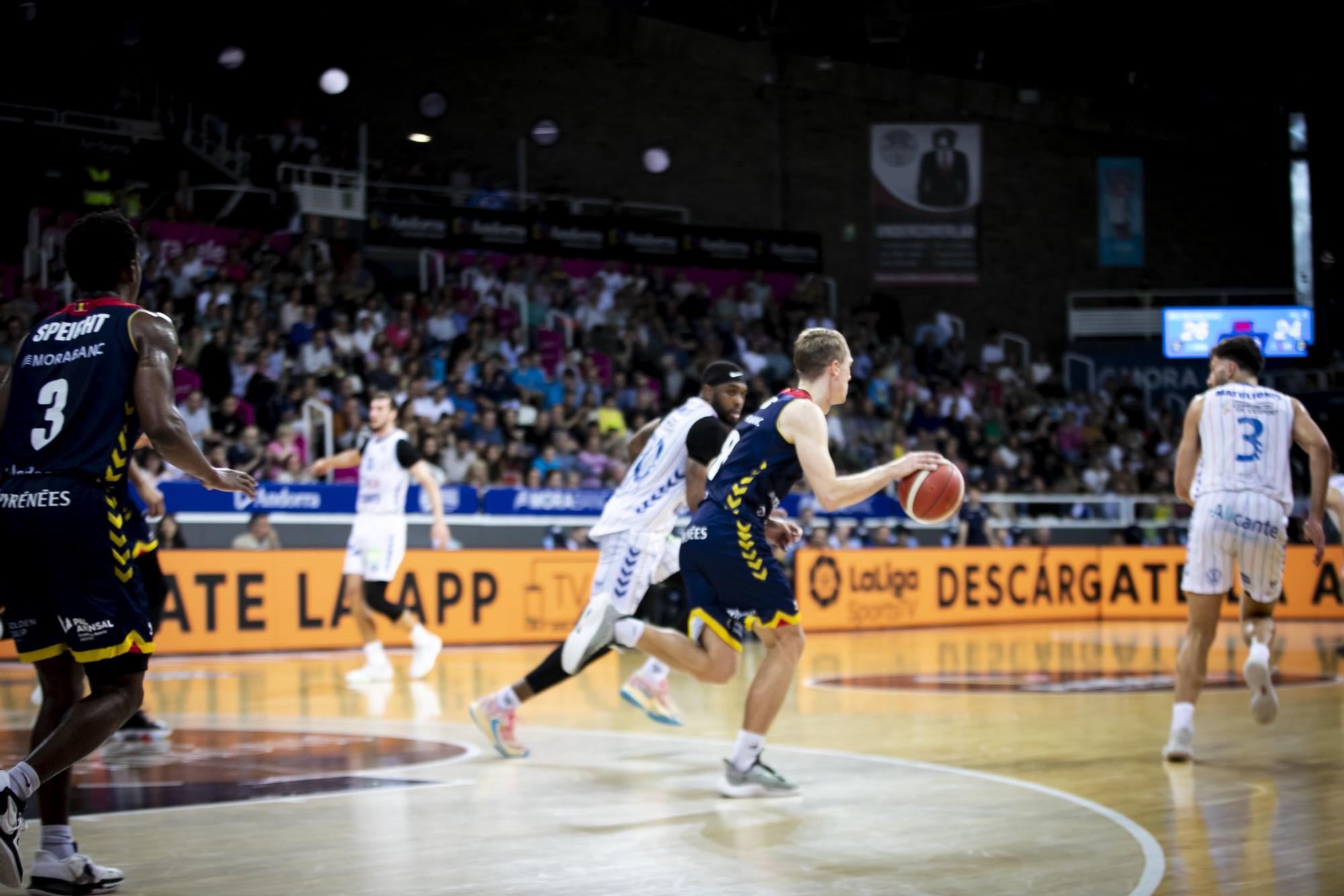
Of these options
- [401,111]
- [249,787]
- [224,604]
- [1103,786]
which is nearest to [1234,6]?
[401,111]

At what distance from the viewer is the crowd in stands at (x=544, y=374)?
716 inches

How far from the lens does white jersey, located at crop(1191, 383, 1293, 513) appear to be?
7.86 m

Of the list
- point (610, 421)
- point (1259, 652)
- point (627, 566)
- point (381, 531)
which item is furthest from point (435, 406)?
point (1259, 652)

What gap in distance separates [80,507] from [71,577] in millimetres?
224

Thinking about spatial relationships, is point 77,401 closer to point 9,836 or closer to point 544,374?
point 9,836

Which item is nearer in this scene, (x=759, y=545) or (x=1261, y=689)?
(x=759, y=545)

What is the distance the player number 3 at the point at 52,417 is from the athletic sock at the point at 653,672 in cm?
421

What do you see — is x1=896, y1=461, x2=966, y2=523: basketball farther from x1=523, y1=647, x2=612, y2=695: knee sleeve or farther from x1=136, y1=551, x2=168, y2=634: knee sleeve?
x1=136, y1=551, x2=168, y2=634: knee sleeve

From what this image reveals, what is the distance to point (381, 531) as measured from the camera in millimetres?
12242

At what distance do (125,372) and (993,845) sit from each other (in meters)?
3.53

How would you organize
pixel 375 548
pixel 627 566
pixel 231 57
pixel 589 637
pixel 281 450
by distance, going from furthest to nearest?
pixel 231 57, pixel 281 450, pixel 375 548, pixel 627 566, pixel 589 637

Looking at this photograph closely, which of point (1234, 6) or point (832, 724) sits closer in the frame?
point (832, 724)

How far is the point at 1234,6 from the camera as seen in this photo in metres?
27.9

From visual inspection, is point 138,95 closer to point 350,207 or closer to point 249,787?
point 350,207
